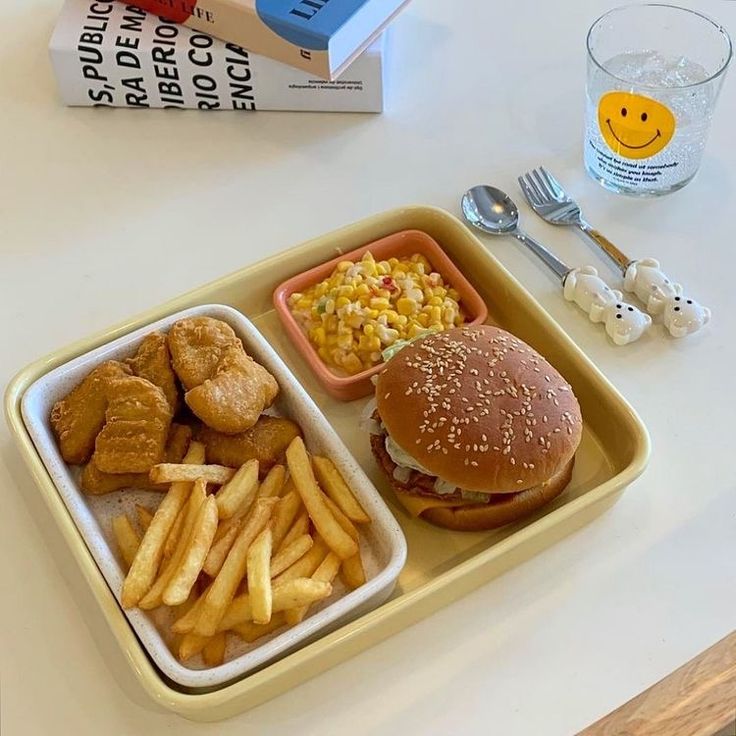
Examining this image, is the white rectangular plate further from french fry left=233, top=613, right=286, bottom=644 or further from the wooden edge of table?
the wooden edge of table

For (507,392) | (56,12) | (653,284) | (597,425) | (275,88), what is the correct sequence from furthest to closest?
(56,12)
(275,88)
(653,284)
(597,425)
(507,392)

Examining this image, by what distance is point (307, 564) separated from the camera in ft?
3.80

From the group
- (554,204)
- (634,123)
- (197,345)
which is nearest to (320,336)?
(197,345)

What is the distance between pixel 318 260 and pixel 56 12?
2.96ft

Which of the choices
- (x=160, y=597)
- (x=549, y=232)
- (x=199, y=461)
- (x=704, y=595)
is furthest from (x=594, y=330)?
(x=160, y=597)

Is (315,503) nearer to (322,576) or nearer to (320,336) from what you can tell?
(322,576)

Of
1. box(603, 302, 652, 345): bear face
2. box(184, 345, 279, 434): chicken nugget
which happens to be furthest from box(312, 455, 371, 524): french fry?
box(603, 302, 652, 345): bear face

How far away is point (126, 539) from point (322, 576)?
255 mm

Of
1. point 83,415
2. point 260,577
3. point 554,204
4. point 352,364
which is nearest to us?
point 260,577

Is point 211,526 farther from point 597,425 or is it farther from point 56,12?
point 56,12

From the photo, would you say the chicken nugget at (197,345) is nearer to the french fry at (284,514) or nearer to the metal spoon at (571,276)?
the french fry at (284,514)

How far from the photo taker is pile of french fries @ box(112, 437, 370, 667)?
1096 millimetres

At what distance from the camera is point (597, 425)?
136cm

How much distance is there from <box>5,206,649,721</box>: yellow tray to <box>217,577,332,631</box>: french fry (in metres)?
0.05
